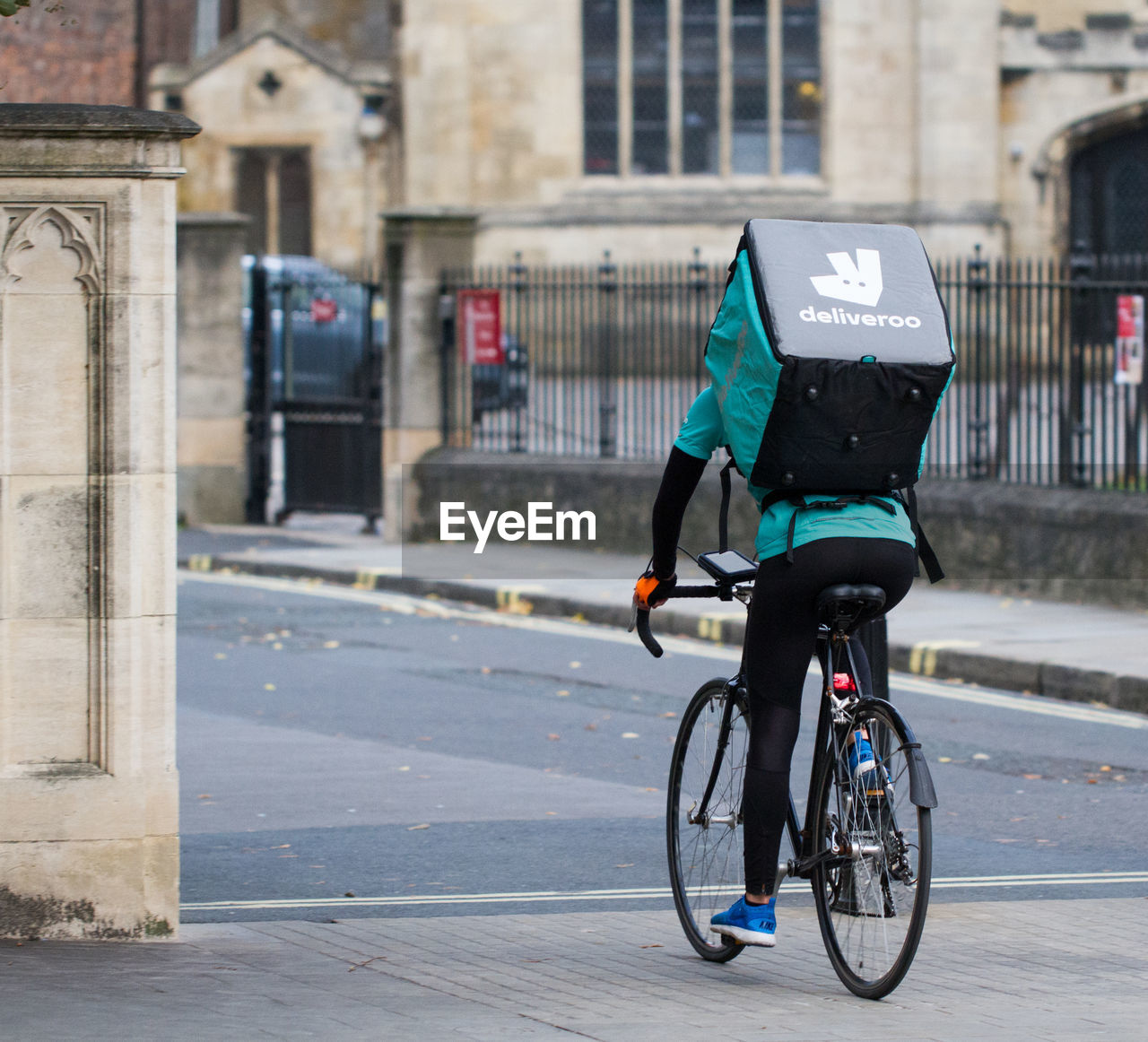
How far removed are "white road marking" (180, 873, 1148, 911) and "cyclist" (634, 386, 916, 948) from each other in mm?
1222

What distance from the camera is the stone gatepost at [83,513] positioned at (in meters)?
5.55

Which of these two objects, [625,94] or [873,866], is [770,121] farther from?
[873,866]

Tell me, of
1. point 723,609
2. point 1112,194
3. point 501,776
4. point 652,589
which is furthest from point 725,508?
point 1112,194

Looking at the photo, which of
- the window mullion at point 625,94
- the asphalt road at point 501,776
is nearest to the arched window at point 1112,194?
the window mullion at point 625,94

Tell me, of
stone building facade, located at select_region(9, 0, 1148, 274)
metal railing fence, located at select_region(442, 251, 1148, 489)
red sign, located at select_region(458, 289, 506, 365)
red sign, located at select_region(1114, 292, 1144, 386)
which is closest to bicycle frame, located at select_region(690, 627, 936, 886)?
metal railing fence, located at select_region(442, 251, 1148, 489)

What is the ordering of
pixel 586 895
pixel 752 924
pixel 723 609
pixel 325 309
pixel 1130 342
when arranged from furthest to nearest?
pixel 325 309, pixel 1130 342, pixel 723 609, pixel 586 895, pixel 752 924

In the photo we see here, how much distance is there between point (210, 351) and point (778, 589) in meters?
15.8

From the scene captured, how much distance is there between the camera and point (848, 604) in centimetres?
502

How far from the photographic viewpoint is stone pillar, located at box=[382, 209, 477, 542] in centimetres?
1872

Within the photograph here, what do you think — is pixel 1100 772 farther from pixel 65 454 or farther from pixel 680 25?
pixel 680 25

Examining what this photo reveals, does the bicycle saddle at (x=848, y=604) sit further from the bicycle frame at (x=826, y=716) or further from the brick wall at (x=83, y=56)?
the brick wall at (x=83, y=56)

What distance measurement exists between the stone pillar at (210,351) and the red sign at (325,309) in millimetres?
874

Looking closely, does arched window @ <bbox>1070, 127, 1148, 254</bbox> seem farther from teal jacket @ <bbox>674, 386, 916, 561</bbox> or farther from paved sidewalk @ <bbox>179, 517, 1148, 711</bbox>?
teal jacket @ <bbox>674, 386, 916, 561</bbox>

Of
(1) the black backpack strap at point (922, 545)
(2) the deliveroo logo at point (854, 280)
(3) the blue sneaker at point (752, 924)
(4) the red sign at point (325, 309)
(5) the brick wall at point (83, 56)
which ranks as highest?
(5) the brick wall at point (83, 56)
